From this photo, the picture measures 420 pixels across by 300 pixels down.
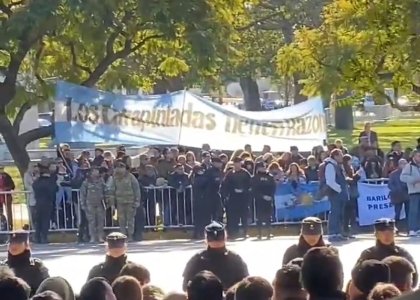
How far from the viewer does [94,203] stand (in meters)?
20.3

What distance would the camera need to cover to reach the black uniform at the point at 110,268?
9.52m

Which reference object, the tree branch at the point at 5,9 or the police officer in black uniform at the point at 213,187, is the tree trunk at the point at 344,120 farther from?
the police officer in black uniform at the point at 213,187

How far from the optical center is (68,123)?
23.1 meters

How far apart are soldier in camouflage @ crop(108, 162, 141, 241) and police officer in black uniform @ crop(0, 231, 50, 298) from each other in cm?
1036

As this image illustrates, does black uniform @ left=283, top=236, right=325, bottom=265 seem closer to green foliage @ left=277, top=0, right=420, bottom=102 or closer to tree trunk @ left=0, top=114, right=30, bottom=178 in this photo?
green foliage @ left=277, top=0, right=420, bottom=102

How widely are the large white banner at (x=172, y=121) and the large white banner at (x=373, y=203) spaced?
316 cm

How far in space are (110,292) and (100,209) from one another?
13.5 metres

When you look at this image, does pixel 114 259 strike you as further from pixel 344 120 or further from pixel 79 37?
pixel 344 120

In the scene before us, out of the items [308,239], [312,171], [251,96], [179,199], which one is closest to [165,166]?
[179,199]

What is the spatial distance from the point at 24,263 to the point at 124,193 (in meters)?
10.6

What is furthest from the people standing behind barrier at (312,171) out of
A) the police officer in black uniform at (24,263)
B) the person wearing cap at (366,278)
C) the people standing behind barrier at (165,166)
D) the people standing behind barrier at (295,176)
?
the person wearing cap at (366,278)

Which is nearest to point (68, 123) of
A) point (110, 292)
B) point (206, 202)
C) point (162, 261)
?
point (206, 202)

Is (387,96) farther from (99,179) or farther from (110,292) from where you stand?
(110,292)

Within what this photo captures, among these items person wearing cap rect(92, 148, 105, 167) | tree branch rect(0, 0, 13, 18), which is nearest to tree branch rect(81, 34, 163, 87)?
tree branch rect(0, 0, 13, 18)
